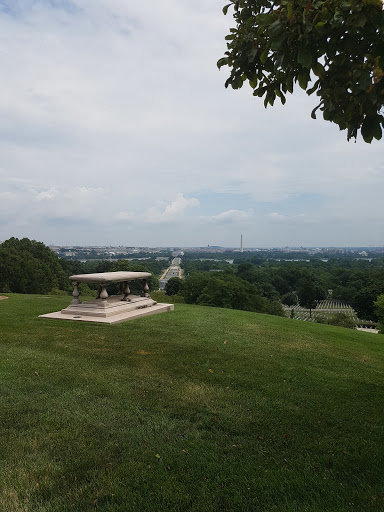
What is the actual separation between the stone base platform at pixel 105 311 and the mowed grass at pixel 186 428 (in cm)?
304

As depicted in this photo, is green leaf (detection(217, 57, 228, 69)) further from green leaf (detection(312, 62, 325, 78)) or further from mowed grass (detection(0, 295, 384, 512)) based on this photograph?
mowed grass (detection(0, 295, 384, 512))

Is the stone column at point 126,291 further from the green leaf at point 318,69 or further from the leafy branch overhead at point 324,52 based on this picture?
the green leaf at point 318,69

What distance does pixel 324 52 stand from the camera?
327cm

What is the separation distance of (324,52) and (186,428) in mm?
4211

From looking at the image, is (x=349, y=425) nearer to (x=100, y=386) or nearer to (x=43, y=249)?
(x=100, y=386)

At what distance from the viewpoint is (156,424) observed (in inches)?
158

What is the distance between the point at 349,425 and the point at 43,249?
185ft

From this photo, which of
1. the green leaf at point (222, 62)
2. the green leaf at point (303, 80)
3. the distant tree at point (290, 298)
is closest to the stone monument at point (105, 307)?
the green leaf at point (222, 62)

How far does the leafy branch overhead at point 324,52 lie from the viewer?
305 centimetres

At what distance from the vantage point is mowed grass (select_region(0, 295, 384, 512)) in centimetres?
286

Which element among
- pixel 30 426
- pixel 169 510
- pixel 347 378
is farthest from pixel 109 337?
Result: pixel 169 510

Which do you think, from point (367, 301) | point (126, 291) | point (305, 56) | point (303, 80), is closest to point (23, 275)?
point (126, 291)

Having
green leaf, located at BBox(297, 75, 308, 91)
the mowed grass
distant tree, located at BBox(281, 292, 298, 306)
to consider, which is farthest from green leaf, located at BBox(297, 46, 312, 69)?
distant tree, located at BBox(281, 292, 298, 306)

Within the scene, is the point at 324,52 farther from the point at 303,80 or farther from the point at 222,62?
the point at 222,62
